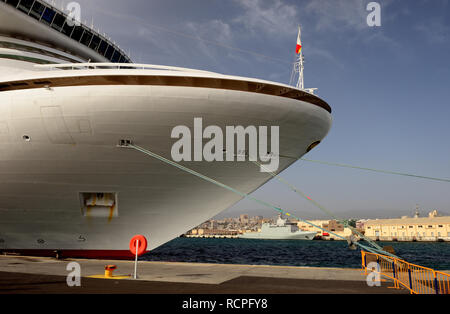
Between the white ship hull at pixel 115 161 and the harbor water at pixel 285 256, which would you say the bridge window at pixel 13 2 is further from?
the harbor water at pixel 285 256

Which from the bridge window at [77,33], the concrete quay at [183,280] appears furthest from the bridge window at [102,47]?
the concrete quay at [183,280]

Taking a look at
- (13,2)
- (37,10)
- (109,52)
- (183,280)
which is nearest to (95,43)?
(109,52)

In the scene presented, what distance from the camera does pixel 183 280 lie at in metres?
9.26

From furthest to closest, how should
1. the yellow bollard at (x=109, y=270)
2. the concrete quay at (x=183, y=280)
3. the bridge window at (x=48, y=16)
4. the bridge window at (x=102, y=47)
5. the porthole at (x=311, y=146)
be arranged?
the bridge window at (x=102, y=47)
the bridge window at (x=48, y=16)
the porthole at (x=311, y=146)
the yellow bollard at (x=109, y=270)
the concrete quay at (x=183, y=280)

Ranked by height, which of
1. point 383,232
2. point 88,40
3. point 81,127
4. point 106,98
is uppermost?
point 88,40

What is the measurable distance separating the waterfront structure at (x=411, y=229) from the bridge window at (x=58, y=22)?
105525 millimetres

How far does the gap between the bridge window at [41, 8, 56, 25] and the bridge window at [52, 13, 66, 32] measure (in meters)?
0.18

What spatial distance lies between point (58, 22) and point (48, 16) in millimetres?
528

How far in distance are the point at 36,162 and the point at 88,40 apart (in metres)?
9.36

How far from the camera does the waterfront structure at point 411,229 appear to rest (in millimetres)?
93875

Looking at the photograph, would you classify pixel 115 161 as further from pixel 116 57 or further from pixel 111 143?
pixel 116 57

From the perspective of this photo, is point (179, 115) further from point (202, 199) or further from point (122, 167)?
point (202, 199)
